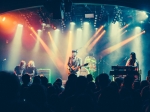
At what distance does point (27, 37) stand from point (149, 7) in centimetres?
1131

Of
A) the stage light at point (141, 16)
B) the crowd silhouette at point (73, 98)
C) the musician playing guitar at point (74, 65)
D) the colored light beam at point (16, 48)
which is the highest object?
the stage light at point (141, 16)

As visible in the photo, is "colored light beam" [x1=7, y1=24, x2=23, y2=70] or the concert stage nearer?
the concert stage

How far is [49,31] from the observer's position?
1762cm

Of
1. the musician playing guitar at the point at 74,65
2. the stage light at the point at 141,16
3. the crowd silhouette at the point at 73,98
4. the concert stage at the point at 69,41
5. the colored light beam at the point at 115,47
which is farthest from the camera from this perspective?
the colored light beam at the point at 115,47

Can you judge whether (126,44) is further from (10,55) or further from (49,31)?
(10,55)

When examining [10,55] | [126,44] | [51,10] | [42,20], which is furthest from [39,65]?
[51,10]

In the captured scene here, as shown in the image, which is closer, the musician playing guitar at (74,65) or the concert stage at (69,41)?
the musician playing guitar at (74,65)

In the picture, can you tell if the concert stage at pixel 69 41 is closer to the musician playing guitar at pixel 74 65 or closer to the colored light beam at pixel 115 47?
the colored light beam at pixel 115 47

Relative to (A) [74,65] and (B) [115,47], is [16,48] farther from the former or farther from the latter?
(B) [115,47]

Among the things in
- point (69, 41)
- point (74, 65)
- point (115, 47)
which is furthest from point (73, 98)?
point (69, 41)

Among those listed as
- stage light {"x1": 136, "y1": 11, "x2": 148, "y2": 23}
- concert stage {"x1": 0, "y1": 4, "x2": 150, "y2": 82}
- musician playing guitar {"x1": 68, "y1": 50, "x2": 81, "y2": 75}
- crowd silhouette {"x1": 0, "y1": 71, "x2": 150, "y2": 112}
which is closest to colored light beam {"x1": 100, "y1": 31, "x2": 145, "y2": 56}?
concert stage {"x1": 0, "y1": 4, "x2": 150, "y2": 82}

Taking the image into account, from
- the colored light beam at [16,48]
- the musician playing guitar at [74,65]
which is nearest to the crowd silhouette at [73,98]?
the musician playing guitar at [74,65]

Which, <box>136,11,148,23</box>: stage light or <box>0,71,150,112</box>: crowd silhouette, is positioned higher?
<box>136,11,148,23</box>: stage light

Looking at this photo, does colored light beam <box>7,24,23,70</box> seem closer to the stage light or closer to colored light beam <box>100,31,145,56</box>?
colored light beam <box>100,31,145,56</box>
